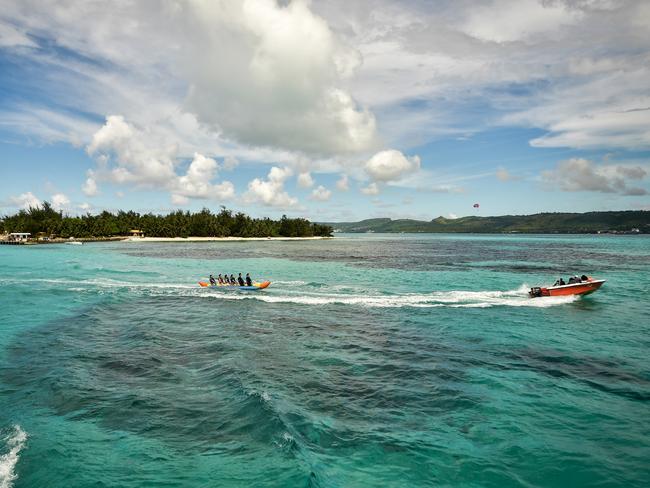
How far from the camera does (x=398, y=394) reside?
19.0 meters

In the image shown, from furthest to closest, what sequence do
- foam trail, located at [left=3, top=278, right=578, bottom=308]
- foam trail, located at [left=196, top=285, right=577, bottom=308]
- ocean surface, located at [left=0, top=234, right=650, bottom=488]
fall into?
foam trail, located at [left=3, top=278, right=578, bottom=308] < foam trail, located at [left=196, top=285, right=577, bottom=308] < ocean surface, located at [left=0, top=234, right=650, bottom=488]

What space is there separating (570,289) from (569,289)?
0.44 feet

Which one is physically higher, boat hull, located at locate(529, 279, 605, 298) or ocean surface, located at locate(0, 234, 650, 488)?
boat hull, located at locate(529, 279, 605, 298)

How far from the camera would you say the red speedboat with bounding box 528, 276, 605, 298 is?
4422 cm

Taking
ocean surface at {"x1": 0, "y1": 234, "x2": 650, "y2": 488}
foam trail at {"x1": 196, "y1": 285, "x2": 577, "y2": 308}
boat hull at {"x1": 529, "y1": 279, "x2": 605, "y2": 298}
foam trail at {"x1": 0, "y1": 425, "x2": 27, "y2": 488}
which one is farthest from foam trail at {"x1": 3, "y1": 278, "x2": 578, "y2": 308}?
foam trail at {"x1": 0, "y1": 425, "x2": 27, "y2": 488}

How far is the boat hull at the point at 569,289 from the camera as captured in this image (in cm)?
4422

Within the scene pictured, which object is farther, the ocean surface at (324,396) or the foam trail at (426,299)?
the foam trail at (426,299)

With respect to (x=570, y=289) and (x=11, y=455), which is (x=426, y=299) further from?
(x=11, y=455)

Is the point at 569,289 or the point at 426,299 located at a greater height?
the point at 569,289

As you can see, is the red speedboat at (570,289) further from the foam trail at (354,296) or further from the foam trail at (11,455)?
the foam trail at (11,455)

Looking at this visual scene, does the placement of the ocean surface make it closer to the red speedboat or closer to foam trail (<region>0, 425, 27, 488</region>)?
foam trail (<region>0, 425, 27, 488</region>)

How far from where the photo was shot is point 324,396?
18719mm

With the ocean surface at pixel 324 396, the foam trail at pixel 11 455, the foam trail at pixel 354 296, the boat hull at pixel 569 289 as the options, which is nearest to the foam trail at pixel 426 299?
the foam trail at pixel 354 296

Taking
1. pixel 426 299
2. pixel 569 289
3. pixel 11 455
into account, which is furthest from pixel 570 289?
pixel 11 455
